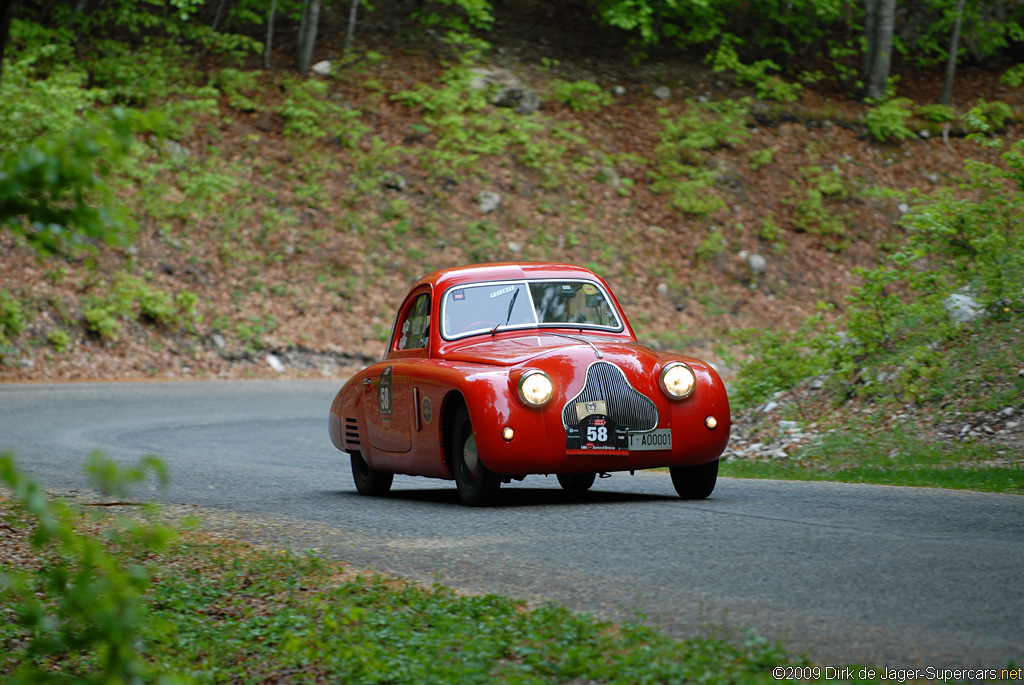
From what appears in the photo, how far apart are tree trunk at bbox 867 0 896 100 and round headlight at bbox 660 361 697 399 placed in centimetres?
2689

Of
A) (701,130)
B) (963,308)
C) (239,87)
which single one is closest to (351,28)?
(239,87)

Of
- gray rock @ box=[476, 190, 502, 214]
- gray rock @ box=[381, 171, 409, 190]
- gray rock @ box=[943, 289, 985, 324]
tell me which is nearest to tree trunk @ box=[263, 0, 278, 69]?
gray rock @ box=[381, 171, 409, 190]

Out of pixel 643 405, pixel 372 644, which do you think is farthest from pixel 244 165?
pixel 372 644

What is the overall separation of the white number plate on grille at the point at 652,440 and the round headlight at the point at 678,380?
27 cm

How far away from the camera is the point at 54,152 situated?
2418mm

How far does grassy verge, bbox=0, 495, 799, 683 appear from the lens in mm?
3898

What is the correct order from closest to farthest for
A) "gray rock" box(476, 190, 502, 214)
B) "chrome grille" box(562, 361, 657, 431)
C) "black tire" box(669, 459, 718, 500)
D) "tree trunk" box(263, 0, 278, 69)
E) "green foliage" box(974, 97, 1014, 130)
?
"chrome grille" box(562, 361, 657, 431) < "black tire" box(669, 459, 718, 500) < "gray rock" box(476, 190, 502, 214) < "tree trunk" box(263, 0, 278, 69) < "green foliage" box(974, 97, 1014, 130)

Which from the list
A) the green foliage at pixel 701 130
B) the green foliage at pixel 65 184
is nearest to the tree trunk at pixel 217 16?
the green foliage at pixel 701 130

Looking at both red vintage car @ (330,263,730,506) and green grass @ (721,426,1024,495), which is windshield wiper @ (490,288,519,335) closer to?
red vintage car @ (330,263,730,506)

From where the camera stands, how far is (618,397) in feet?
25.7

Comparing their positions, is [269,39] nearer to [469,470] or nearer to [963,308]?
[963,308]

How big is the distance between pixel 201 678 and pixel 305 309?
20.7 metres

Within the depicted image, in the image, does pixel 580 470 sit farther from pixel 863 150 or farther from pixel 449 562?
pixel 863 150

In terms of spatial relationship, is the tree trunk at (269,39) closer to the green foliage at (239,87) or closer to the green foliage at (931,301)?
the green foliage at (239,87)
